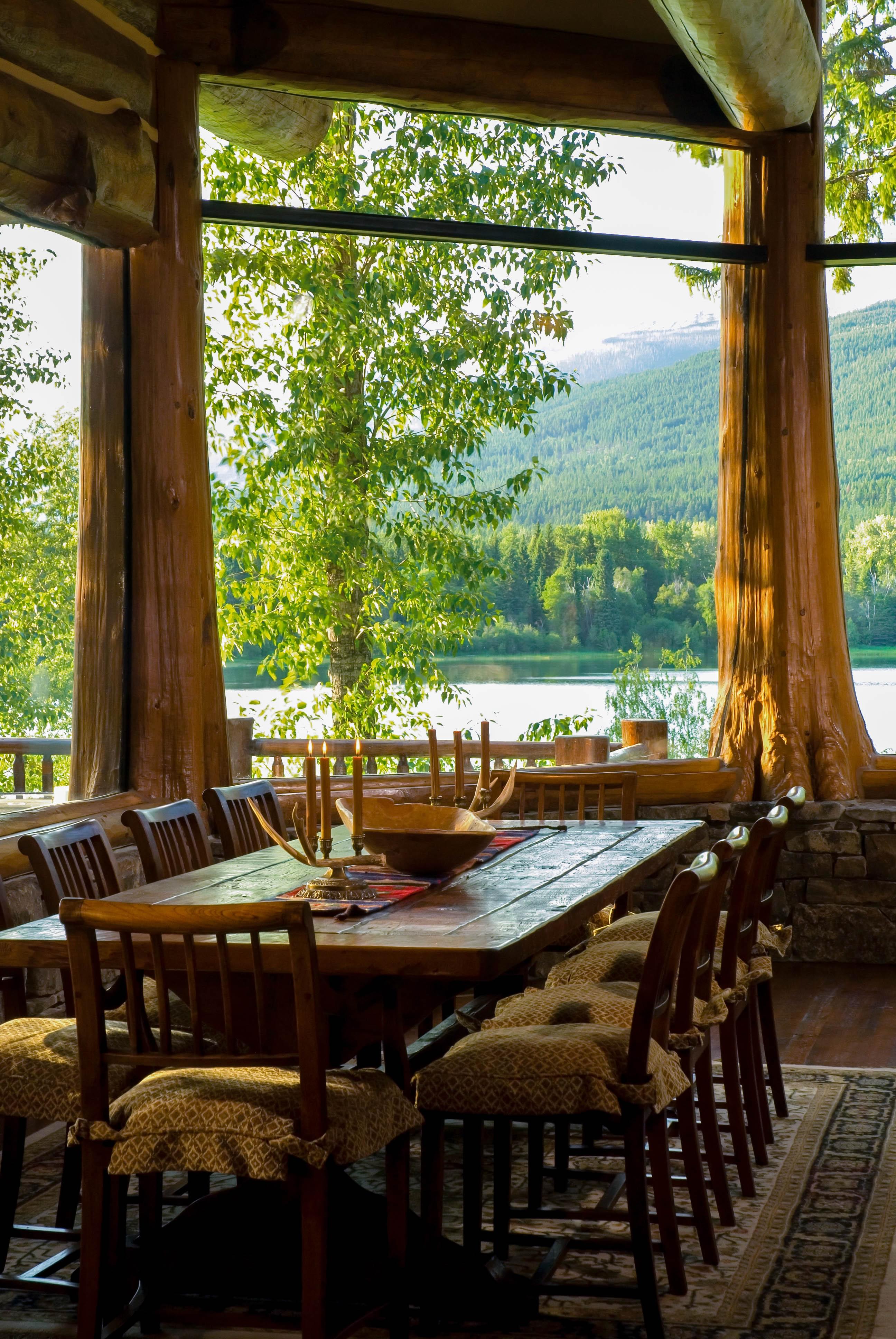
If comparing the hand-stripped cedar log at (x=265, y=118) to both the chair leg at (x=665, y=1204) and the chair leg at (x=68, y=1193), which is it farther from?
the chair leg at (x=665, y=1204)

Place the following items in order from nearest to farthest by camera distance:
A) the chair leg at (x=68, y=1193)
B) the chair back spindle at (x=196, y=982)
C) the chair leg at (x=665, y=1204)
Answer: the chair back spindle at (x=196, y=982) → the chair leg at (x=665, y=1204) → the chair leg at (x=68, y=1193)

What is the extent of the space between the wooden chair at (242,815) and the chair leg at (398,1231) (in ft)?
4.52

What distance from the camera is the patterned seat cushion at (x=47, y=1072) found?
2.67 metres

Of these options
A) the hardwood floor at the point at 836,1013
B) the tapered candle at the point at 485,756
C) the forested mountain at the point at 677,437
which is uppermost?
the forested mountain at the point at 677,437

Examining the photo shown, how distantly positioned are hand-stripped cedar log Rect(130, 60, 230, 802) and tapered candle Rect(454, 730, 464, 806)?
1.49m

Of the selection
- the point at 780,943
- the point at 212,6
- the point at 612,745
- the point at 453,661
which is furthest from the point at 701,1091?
the point at 453,661

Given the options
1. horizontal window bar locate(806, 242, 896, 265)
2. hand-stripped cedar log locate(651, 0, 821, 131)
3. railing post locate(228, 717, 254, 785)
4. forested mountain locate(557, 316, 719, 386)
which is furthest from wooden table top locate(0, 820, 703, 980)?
forested mountain locate(557, 316, 719, 386)

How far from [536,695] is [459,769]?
12.7 feet

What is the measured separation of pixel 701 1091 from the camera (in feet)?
10.6

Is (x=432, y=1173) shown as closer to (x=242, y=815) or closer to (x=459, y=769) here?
(x=459, y=769)

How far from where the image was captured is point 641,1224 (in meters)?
2.62

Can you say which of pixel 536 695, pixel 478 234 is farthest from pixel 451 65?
pixel 536 695

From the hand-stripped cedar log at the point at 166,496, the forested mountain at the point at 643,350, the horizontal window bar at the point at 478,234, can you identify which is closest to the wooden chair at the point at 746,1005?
the hand-stripped cedar log at the point at 166,496

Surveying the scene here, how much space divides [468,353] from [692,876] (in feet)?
20.9
